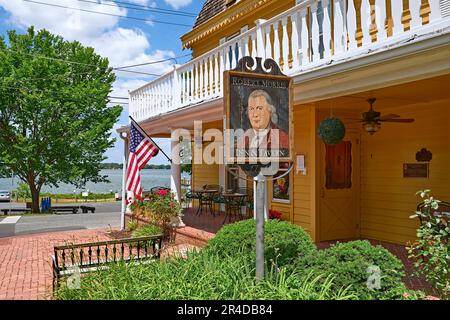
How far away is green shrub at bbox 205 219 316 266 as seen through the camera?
4578 mm

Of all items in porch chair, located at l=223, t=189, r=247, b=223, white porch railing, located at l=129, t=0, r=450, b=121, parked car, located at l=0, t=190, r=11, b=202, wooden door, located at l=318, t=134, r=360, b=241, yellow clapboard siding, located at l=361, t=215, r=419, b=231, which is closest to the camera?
white porch railing, located at l=129, t=0, r=450, b=121

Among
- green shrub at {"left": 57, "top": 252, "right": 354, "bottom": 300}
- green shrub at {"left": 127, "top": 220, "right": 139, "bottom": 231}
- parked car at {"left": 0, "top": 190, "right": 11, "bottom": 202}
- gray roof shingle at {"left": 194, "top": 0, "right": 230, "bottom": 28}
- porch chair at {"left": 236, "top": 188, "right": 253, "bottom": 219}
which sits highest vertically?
gray roof shingle at {"left": 194, "top": 0, "right": 230, "bottom": 28}

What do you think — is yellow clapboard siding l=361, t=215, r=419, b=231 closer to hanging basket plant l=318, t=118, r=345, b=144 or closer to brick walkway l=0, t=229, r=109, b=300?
hanging basket plant l=318, t=118, r=345, b=144

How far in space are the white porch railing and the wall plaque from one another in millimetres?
2681

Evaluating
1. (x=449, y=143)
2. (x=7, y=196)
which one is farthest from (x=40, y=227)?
(x=7, y=196)

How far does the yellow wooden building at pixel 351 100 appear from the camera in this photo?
14.8 ft

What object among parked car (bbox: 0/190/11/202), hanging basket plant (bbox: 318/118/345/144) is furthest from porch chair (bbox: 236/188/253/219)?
parked car (bbox: 0/190/11/202)

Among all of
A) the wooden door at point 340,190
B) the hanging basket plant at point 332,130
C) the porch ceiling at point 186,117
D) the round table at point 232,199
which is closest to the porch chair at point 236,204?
the round table at point 232,199

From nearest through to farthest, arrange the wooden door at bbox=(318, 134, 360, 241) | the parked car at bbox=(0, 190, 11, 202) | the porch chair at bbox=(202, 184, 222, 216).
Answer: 1. the wooden door at bbox=(318, 134, 360, 241)
2. the porch chair at bbox=(202, 184, 222, 216)
3. the parked car at bbox=(0, 190, 11, 202)

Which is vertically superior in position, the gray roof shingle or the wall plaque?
the gray roof shingle

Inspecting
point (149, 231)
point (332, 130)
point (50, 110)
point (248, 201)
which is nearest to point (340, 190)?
point (332, 130)

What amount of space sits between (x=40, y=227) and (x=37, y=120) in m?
12.7

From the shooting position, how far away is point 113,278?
4.64 m
